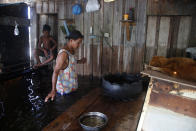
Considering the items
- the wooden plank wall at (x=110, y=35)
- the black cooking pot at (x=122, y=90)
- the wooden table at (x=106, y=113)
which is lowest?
the wooden table at (x=106, y=113)

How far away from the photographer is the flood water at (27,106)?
2566mm

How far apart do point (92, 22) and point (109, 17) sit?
21.0 inches

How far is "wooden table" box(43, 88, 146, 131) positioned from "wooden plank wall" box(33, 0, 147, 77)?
2178 millimetres

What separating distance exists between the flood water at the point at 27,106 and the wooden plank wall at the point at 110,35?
5.43ft

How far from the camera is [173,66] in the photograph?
1.72 m

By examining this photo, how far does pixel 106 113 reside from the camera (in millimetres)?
2043

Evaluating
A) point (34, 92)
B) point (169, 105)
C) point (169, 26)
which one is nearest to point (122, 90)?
point (169, 105)

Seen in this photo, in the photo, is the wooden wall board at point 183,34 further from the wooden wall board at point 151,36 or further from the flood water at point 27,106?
the flood water at point 27,106

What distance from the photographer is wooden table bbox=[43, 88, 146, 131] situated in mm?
1733

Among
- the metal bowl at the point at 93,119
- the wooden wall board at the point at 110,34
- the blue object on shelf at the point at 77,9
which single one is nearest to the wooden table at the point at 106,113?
the metal bowl at the point at 93,119

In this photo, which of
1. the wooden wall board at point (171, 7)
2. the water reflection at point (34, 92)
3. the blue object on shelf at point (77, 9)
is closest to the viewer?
the water reflection at point (34, 92)

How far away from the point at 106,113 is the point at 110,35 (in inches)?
121

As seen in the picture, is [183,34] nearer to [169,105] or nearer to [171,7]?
[171,7]

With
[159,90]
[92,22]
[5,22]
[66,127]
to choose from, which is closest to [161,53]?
[92,22]
